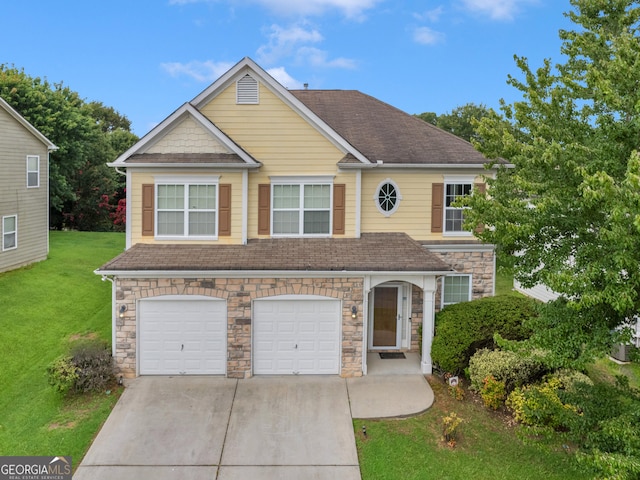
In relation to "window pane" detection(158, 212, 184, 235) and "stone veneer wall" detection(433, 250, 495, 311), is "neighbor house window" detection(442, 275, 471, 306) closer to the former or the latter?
"stone veneer wall" detection(433, 250, 495, 311)

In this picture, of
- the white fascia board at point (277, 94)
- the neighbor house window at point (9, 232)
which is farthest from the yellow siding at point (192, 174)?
the neighbor house window at point (9, 232)

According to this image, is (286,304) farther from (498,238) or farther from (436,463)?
(498,238)

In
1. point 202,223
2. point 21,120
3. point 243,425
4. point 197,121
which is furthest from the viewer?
point 21,120

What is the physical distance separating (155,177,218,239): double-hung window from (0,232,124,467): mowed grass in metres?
4.45

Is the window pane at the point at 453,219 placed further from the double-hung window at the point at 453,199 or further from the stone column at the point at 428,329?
the stone column at the point at 428,329

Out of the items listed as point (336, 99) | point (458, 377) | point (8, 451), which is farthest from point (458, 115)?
point (8, 451)

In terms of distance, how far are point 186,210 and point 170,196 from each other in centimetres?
65

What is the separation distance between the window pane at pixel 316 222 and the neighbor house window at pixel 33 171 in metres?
16.3


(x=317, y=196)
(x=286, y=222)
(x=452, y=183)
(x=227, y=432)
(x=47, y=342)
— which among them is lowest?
(x=227, y=432)

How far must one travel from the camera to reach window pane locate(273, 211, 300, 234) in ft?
50.0

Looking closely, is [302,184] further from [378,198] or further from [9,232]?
[9,232]

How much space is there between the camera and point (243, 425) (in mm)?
10977

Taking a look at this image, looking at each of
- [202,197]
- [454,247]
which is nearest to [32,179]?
[202,197]

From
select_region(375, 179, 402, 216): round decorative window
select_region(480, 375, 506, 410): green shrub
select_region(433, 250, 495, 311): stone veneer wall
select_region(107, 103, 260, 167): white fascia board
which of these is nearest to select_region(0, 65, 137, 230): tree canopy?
select_region(107, 103, 260, 167): white fascia board
